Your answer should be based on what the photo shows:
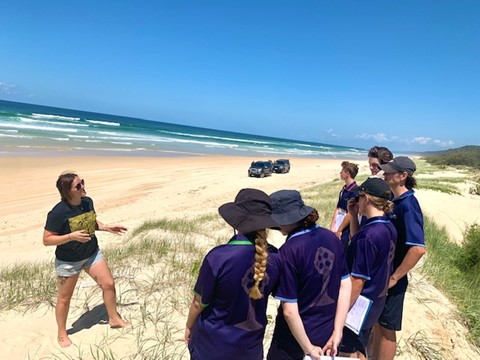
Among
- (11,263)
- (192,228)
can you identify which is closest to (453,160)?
(192,228)

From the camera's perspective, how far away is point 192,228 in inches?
328

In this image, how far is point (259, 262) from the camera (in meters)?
2.11

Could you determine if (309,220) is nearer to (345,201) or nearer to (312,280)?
(312,280)

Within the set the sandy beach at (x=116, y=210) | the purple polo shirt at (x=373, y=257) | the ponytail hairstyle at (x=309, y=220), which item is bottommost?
the sandy beach at (x=116, y=210)

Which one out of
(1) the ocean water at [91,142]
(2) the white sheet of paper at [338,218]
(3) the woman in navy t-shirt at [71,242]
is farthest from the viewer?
(1) the ocean water at [91,142]

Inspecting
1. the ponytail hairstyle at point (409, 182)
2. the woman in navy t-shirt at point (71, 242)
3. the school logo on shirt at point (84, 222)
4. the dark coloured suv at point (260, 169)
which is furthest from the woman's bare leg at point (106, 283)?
the dark coloured suv at point (260, 169)

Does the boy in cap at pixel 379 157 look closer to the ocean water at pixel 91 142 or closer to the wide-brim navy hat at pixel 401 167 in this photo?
the wide-brim navy hat at pixel 401 167

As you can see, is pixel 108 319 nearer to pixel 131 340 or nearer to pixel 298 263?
pixel 131 340

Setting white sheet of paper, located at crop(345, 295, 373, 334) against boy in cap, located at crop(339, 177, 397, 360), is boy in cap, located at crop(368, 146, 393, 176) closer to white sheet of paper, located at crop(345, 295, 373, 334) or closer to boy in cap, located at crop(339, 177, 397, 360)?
boy in cap, located at crop(339, 177, 397, 360)

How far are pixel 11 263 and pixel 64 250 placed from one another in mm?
4463

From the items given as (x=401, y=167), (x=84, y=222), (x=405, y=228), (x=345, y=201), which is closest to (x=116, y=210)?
(x=84, y=222)

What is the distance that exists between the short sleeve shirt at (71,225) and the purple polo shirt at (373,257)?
2.61m

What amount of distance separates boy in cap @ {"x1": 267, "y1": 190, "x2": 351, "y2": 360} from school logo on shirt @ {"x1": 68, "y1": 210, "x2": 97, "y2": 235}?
221 cm

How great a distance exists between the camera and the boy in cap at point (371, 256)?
2629 millimetres
